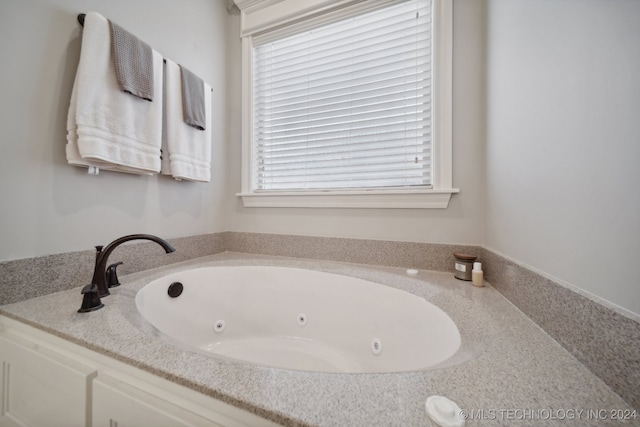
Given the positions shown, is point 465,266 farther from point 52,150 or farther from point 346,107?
point 52,150

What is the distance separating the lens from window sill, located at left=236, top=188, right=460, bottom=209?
1.16m

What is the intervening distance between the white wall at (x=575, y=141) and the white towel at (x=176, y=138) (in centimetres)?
148

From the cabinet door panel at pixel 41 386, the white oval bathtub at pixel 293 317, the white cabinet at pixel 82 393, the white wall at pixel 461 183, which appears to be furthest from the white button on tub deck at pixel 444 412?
the white wall at pixel 461 183

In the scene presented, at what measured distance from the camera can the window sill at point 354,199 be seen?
116 centimetres

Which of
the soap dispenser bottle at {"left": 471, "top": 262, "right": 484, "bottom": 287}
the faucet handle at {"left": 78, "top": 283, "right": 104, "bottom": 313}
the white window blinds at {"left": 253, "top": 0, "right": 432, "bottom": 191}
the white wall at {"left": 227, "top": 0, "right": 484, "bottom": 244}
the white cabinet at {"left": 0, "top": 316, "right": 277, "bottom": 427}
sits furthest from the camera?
the white window blinds at {"left": 253, "top": 0, "right": 432, "bottom": 191}

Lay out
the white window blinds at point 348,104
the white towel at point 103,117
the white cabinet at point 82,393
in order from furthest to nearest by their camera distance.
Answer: the white window blinds at point 348,104 < the white towel at point 103,117 < the white cabinet at point 82,393

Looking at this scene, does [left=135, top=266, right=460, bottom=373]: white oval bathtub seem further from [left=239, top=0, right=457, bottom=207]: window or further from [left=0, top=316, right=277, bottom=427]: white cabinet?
[left=239, top=0, right=457, bottom=207]: window

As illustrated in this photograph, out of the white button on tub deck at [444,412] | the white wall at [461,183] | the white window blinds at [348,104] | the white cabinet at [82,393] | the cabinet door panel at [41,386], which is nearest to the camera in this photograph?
the white button on tub deck at [444,412]

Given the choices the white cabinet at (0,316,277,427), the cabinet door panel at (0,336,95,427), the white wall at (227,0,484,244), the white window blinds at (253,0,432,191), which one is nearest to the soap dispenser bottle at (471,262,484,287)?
the white wall at (227,0,484,244)

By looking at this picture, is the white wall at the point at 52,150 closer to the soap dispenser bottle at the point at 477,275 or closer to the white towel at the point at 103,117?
the white towel at the point at 103,117

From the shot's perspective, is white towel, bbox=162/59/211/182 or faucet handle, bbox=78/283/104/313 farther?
white towel, bbox=162/59/211/182

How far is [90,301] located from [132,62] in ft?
3.14

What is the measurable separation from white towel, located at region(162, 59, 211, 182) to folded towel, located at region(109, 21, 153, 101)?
0.14 meters

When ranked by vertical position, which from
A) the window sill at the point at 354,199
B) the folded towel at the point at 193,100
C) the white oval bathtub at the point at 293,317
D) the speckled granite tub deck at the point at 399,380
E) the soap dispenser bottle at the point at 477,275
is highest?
the folded towel at the point at 193,100
